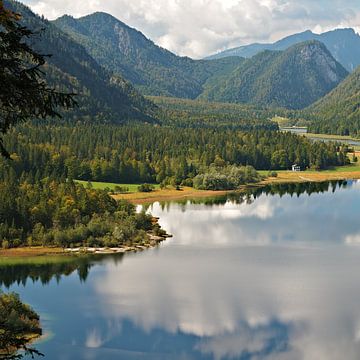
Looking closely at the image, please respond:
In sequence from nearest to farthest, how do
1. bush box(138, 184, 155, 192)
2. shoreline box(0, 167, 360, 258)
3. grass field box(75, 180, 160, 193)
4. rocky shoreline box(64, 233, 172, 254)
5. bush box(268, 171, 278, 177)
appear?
shoreline box(0, 167, 360, 258) → rocky shoreline box(64, 233, 172, 254) → bush box(138, 184, 155, 192) → grass field box(75, 180, 160, 193) → bush box(268, 171, 278, 177)

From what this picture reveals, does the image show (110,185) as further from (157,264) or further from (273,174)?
(157,264)

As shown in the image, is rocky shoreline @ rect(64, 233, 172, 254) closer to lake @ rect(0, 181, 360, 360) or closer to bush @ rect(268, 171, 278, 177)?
lake @ rect(0, 181, 360, 360)

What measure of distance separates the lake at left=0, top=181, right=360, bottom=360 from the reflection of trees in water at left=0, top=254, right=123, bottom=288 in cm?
12

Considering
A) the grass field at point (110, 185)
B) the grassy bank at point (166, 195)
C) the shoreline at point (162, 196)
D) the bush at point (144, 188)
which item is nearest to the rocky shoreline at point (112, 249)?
the shoreline at point (162, 196)

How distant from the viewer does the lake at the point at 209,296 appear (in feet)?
167

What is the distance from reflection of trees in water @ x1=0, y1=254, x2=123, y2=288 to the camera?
71312mm

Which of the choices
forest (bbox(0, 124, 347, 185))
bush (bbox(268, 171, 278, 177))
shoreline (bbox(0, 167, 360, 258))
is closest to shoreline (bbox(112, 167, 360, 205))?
shoreline (bbox(0, 167, 360, 258))

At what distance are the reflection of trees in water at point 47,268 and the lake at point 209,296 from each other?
0.12 meters

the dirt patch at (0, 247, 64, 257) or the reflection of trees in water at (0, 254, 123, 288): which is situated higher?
the dirt patch at (0, 247, 64, 257)

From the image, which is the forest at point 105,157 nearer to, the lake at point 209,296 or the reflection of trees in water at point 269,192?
the reflection of trees in water at point 269,192

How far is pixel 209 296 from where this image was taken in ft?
210

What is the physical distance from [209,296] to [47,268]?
22176mm

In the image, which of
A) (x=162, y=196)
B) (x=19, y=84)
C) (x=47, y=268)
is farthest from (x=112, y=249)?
(x=19, y=84)

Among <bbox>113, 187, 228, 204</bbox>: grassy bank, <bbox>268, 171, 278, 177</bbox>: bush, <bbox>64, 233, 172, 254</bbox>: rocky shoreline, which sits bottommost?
<bbox>64, 233, 172, 254</bbox>: rocky shoreline
